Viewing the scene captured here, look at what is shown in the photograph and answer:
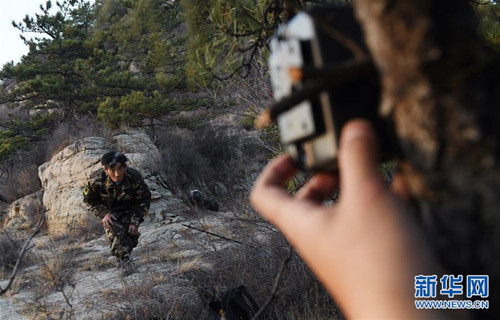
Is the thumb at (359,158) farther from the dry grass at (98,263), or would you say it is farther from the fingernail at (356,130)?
the dry grass at (98,263)

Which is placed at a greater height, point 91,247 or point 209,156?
point 209,156

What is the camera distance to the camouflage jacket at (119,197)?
5.61 meters

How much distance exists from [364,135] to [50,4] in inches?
693

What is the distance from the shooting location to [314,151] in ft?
2.55

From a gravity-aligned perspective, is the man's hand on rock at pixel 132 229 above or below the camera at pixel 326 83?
below

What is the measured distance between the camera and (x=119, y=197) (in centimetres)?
570

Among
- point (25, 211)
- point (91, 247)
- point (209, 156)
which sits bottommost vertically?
point (91, 247)

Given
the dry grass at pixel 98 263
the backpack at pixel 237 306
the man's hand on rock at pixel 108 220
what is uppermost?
the man's hand on rock at pixel 108 220

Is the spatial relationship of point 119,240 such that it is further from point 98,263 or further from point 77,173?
point 77,173

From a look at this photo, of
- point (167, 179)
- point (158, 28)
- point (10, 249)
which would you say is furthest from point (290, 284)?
point (158, 28)

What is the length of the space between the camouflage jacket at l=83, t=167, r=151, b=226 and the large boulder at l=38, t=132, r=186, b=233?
3313 mm

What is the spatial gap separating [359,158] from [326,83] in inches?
5.2

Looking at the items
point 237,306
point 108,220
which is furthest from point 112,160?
point 237,306

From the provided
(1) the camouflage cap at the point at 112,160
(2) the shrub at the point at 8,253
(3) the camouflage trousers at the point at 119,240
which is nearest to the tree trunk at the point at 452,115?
(1) the camouflage cap at the point at 112,160
